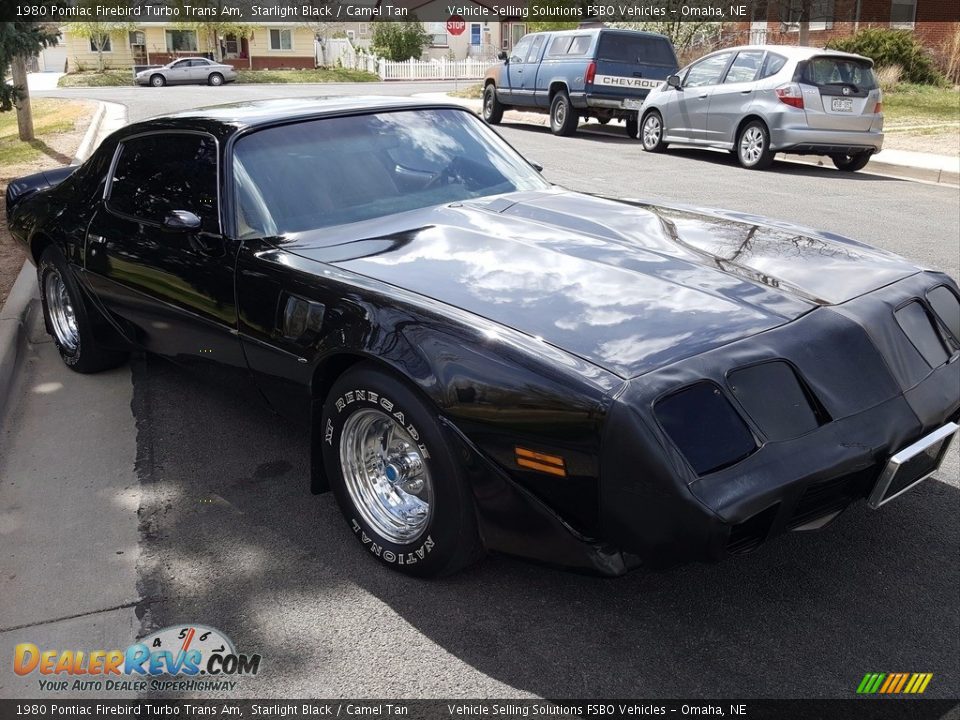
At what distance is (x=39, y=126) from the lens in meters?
18.4

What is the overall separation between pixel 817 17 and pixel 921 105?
9.11m

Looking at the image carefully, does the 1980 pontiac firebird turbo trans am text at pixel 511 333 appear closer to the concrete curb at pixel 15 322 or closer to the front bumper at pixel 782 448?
the front bumper at pixel 782 448

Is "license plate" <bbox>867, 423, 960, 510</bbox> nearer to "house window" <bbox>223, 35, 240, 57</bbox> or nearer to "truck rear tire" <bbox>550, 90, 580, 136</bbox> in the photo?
"truck rear tire" <bbox>550, 90, 580, 136</bbox>

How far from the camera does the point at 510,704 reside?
2596 mm

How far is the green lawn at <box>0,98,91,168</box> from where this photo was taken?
13.6 metres

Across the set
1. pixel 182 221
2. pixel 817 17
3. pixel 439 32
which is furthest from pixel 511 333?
pixel 439 32

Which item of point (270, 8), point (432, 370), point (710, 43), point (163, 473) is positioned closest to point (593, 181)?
point (163, 473)

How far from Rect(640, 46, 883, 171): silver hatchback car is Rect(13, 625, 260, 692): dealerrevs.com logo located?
11282mm

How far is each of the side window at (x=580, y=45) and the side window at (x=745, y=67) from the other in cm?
399

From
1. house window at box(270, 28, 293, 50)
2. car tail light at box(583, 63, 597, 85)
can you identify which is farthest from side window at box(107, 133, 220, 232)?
house window at box(270, 28, 293, 50)

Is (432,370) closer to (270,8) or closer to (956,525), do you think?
(956,525)

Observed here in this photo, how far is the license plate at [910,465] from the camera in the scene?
8.99 feet

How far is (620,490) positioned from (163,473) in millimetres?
2371

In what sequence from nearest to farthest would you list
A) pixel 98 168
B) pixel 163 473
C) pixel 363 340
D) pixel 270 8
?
pixel 363 340, pixel 163 473, pixel 98 168, pixel 270 8
